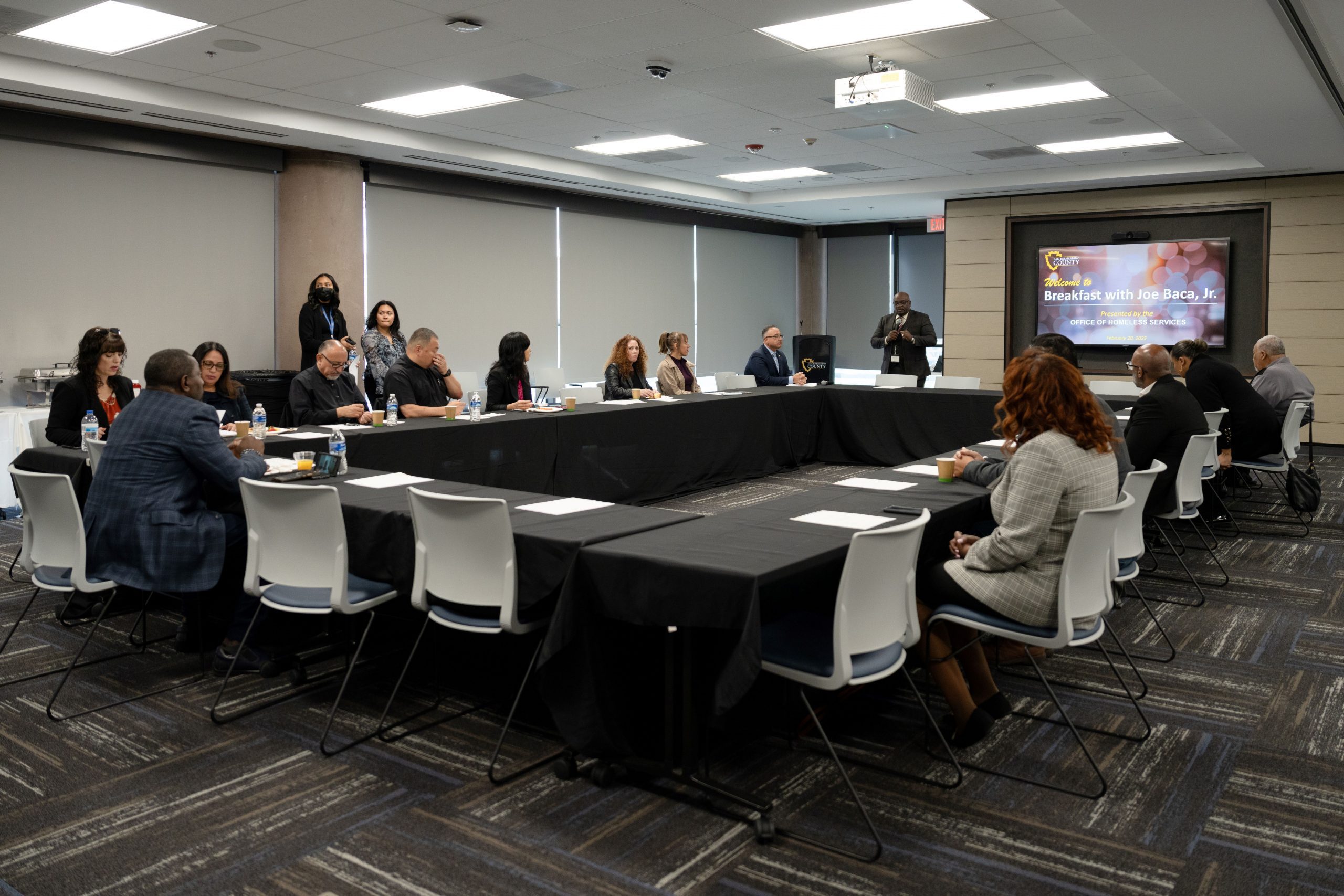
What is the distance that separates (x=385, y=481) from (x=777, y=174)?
312 inches

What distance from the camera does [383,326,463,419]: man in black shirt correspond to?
6211mm

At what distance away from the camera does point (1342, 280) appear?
1040cm

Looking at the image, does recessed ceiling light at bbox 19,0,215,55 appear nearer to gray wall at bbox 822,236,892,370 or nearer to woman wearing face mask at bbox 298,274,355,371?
woman wearing face mask at bbox 298,274,355,371

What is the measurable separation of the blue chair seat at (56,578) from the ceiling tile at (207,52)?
3.06 meters

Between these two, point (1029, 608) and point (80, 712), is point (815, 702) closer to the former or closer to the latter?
point (1029, 608)

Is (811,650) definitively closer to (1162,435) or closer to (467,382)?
(1162,435)

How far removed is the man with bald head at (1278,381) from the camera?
724 centimetres

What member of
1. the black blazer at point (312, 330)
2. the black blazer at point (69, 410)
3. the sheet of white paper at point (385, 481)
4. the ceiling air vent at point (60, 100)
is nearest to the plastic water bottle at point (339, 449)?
the sheet of white paper at point (385, 481)

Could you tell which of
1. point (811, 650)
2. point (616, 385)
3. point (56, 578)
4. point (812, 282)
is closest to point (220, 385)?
point (56, 578)

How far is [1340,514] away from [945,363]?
5.89m

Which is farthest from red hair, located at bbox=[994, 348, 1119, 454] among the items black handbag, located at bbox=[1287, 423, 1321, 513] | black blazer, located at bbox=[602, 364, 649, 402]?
black blazer, located at bbox=[602, 364, 649, 402]

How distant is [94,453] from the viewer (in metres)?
4.32

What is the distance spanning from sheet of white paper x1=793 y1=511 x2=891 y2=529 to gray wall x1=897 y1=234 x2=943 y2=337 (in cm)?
1247

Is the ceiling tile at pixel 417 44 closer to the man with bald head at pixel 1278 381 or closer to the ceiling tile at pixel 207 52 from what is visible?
the ceiling tile at pixel 207 52
